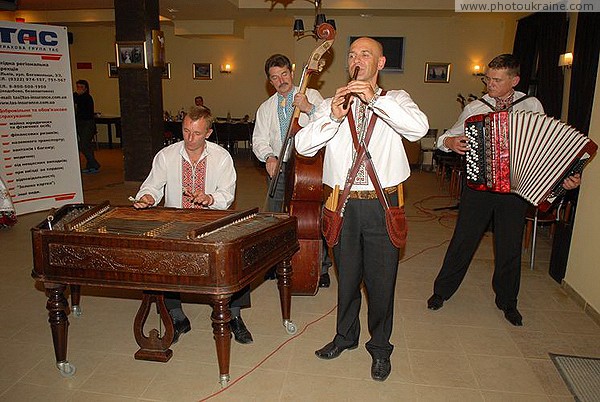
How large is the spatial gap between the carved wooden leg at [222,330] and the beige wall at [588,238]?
8.55 ft

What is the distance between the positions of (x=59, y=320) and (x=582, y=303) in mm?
3483

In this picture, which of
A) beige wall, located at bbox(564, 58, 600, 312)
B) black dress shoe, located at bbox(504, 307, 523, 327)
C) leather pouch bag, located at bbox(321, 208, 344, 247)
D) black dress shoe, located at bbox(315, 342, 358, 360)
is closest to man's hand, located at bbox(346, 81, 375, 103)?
leather pouch bag, located at bbox(321, 208, 344, 247)

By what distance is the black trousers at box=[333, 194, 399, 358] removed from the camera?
2.35m

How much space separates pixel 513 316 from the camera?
3.17 m

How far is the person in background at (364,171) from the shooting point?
2086 mm

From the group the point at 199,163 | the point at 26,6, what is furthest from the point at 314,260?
the point at 26,6

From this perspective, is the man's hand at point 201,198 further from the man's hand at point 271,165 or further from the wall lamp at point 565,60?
the wall lamp at point 565,60

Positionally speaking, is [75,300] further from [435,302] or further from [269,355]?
[435,302]

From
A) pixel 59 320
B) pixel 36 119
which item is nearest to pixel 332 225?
pixel 59 320

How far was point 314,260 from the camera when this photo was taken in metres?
3.18

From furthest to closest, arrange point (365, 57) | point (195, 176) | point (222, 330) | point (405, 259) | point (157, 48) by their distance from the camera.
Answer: point (157, 48) < point (405, 259) < point (195, 176) < point (222, 330) < point (365, 57)

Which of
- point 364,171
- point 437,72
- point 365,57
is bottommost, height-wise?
point 364,171

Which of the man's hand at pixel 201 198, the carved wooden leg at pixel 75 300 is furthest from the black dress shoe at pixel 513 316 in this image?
the carved wooden leg at pixel 75 300

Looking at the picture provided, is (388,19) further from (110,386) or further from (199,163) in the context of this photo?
(110,386)
